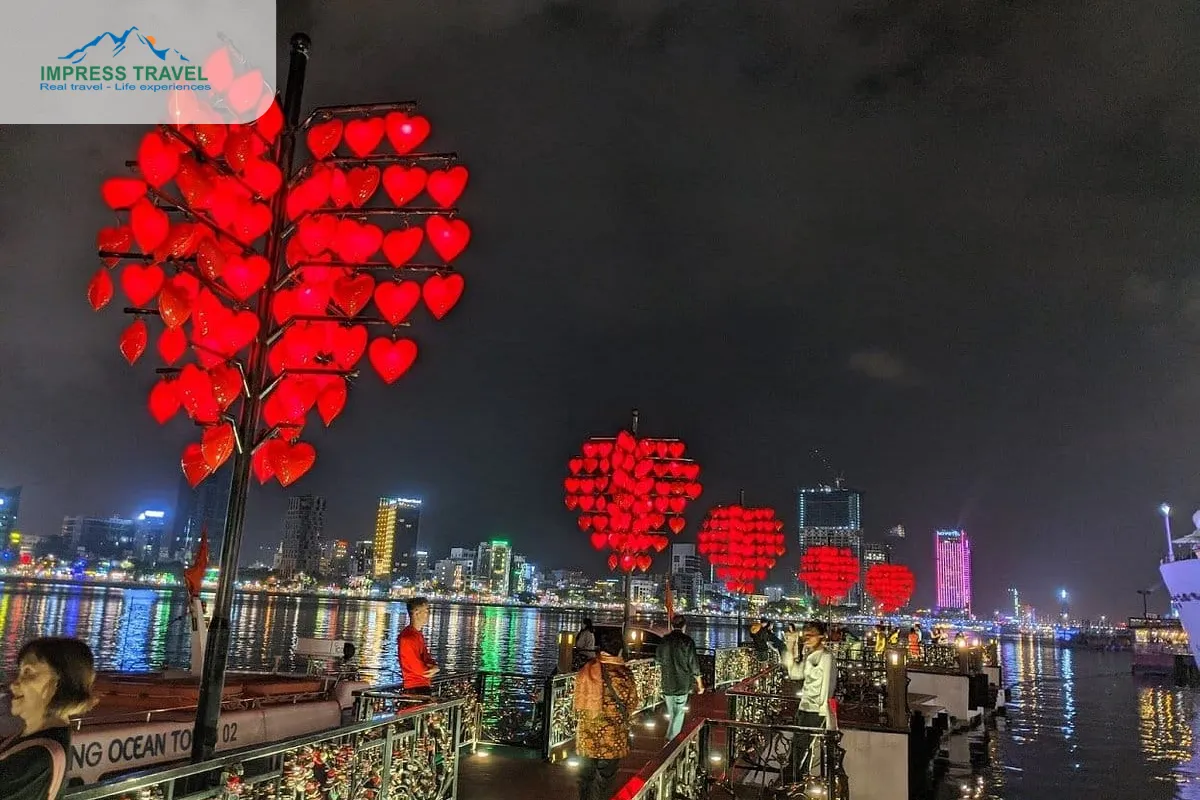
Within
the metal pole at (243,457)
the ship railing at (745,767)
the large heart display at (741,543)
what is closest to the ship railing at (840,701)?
the ship railing at (745,767)

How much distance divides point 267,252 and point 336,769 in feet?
15.9

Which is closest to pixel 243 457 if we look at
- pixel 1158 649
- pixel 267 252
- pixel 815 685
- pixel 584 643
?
pixel 267 252

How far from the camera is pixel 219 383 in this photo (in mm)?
7680

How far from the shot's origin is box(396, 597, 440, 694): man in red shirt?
9.85 metres

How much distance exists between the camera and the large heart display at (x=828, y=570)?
1821 inches

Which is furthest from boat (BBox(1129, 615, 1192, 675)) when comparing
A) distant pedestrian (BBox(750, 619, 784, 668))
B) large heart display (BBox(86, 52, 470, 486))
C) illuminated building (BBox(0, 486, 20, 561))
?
illuminated building (BBox(0, 486, 20, 561))

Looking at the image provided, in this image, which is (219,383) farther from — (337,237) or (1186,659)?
(1186,659)

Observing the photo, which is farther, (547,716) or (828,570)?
(828,570)

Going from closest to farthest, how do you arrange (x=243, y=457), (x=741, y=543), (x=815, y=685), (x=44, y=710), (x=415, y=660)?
(x=44, y=710)
(x=243, y=457)
(x=815, y=685)
(x=415, y=660)
(x=741, y=543)

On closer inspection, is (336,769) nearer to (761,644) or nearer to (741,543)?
(761,644)

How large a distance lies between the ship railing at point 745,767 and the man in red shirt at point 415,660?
11.9ft

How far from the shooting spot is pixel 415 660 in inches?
392

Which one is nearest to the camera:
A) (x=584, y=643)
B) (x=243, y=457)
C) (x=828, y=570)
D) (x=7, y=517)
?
(x=243, y=457)

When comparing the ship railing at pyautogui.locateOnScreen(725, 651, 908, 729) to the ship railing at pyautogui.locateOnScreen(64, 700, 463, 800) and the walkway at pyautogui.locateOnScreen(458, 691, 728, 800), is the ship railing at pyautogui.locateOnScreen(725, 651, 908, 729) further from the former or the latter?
the ship railing at pyautogui.locateOnScreen(64, 700, 463, 800)
